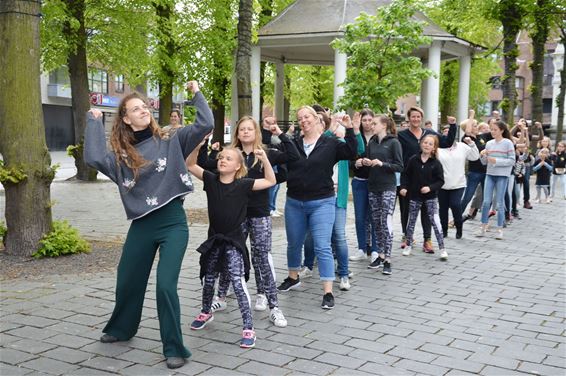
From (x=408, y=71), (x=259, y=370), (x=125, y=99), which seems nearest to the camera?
(x=259, y=370)

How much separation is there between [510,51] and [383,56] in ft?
37.0

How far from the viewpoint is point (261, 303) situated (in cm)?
641

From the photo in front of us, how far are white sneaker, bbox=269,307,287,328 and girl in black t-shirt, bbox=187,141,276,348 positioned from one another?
0.47 meters

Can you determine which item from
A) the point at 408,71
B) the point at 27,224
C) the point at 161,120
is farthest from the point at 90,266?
the point at 161,120

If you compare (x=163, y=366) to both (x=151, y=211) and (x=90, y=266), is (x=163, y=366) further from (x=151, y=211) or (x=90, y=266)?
(x=90, y=266)

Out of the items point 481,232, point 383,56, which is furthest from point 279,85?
point 481,232

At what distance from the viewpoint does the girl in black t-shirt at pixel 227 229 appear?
545cm

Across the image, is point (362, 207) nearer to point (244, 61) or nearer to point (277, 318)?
point (277, 318)

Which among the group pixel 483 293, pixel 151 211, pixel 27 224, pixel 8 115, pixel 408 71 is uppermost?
pixel 408 71

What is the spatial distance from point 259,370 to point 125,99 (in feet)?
7.46

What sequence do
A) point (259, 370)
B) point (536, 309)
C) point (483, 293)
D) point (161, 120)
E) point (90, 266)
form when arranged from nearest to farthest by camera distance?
point (259, 370) < point (536, 309) < point (483, 293) < point (90, 266) < point (161, 120)

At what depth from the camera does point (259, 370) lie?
4.67 metres

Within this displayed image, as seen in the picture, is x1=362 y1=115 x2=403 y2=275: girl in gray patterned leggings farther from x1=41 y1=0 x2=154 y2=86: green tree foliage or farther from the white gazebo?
the white gazebo

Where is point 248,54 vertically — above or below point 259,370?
above
